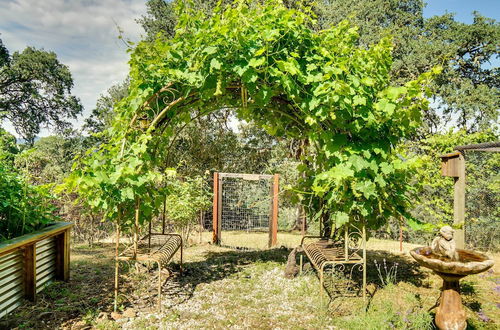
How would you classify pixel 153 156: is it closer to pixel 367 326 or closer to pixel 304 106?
pixel 304 106

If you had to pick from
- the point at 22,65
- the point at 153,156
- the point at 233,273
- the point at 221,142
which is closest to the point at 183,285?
the point at 233,273

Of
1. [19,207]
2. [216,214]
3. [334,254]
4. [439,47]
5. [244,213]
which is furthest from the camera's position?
[439,47]

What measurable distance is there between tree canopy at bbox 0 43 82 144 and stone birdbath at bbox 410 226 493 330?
17.3 meters

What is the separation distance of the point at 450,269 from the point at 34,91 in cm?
1788

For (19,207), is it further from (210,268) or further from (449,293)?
(449,293)

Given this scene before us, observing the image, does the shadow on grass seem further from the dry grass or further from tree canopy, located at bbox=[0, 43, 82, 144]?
tree canopy, located at bbox=[0, 43, 82, 144]

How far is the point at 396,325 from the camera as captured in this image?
105 inches

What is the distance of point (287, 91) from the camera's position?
3031mm

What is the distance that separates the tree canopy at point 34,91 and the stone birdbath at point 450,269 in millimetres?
17280

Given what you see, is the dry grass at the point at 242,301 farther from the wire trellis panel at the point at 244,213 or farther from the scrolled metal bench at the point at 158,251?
the wire trellis panel at the point at 244,213

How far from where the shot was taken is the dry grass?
2.78m

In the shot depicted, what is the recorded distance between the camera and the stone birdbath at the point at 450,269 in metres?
2.33

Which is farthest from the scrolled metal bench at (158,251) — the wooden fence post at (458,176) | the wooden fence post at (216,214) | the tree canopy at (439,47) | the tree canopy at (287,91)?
the tree canopy at (439,47)

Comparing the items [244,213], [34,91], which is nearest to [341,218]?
[244,213]
